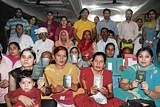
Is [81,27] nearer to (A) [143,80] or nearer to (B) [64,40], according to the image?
(B) [64,40]

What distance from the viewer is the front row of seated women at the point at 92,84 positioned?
471 centimetres

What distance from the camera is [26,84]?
4.39 m

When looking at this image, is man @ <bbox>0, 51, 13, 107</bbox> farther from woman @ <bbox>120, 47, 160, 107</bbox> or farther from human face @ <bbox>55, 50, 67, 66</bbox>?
woman @ <bbox>120, 47, 160, 107</bbox>

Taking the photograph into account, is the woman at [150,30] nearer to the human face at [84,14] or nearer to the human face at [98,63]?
the human face at [84,14]

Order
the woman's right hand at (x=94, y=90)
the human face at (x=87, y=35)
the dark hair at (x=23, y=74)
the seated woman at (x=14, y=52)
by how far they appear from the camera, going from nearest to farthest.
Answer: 1. the dark hair at (x=23, y=74)
2. the woman's right hand at (x=94, y=90)
3. the seated woman at (x=14, y=52)
4. the human face at (x=87, y=35)

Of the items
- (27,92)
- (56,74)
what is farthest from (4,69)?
(27,92)

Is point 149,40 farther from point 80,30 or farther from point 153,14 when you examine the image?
point 80,30

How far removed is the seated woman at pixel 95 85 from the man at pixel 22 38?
3.21 m

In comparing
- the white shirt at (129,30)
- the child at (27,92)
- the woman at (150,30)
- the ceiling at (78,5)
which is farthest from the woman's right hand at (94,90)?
the ceiling at (78,5)

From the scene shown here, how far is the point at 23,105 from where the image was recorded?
14.3ft

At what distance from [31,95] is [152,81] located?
56.2 inches

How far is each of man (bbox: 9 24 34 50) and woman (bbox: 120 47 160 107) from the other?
12.1 feet

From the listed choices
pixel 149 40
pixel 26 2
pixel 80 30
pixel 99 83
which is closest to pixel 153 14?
pixel 149 40

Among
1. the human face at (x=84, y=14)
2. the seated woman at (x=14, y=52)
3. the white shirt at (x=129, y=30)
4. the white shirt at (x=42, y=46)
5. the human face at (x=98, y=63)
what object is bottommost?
the human face at (x=98, y=63)
